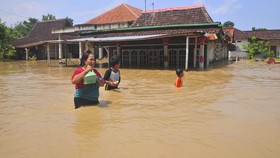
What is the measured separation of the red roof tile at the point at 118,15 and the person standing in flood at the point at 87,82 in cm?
2334

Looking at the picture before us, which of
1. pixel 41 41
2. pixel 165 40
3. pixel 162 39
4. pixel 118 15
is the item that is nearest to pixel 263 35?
pixel 118 15

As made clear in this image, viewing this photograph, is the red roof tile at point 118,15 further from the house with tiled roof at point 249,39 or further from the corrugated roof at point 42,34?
the house with tiled roof at point 249,39

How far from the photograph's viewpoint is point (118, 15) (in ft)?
98.5

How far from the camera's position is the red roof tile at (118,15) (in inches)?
1131

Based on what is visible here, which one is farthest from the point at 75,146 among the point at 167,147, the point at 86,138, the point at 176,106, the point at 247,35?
the point at 247,35

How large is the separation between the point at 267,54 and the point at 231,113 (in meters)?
26.4

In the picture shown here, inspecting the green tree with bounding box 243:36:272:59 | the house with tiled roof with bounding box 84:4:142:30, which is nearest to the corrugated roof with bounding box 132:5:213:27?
the house with tiled roof with bounding box 84:4:142:30

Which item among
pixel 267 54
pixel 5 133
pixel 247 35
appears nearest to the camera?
pixel 5 133

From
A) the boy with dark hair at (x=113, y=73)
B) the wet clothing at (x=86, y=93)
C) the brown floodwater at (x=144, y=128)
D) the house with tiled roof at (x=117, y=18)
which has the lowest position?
the brown floodwater at (x=144, y=128)

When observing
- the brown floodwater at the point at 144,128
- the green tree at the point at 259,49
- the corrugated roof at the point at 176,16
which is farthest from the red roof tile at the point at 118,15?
the brown floodwater at the point at 144,128

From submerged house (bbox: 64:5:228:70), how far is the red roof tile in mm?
5131

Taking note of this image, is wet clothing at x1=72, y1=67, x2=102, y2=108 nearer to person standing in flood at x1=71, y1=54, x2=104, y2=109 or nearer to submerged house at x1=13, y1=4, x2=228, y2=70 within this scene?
person standing in flood at x1=71, y1=54, x2=104, y2=109

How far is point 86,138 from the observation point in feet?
12.7

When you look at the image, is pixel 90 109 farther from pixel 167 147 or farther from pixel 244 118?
pixel 244 118
